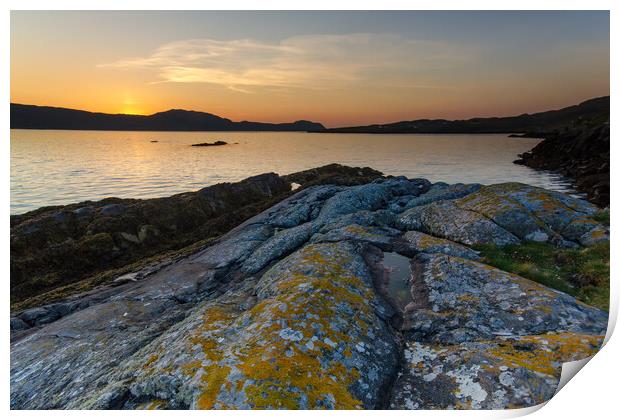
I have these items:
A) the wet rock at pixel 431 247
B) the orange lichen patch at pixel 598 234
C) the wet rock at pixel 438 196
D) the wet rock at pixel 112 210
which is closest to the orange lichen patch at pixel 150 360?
the wet rock at pixel 431 247

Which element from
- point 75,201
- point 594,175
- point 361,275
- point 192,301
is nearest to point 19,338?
point 192,301

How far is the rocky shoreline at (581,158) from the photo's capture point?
15.5 metres

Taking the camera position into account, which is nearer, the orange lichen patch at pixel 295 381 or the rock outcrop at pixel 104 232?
the orange lichen patch at pixel 295 381

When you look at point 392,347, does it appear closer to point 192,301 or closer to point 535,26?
point 192,301

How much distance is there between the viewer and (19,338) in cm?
1074

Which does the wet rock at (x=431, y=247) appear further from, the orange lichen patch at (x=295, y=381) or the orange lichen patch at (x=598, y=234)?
the orange lichen patch at (x=295, y=381)

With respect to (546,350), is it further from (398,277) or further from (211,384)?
(211,384)

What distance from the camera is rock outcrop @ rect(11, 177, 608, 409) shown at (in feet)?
18.1

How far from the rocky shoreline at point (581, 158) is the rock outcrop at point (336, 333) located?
16.7ft

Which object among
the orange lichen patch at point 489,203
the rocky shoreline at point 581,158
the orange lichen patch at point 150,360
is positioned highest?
the rocky shoreline at point 581,158

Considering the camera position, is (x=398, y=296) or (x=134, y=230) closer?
(x=398, y=296)

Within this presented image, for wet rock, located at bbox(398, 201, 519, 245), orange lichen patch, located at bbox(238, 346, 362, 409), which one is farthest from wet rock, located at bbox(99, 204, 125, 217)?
orange lichen patch, located at bbox(238, 346, 362, 409)

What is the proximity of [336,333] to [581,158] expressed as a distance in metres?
27.4
